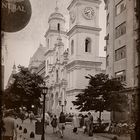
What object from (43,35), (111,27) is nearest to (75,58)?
(111,27)

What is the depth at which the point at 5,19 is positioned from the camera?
3.81 metres

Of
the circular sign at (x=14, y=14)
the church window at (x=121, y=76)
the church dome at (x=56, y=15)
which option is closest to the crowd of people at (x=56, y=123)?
the church window at (x=121, y=76)

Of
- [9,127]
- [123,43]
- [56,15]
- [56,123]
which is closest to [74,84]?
[56,123]

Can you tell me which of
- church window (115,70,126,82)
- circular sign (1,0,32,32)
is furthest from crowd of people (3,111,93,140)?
circular sign (1,0,32,32)

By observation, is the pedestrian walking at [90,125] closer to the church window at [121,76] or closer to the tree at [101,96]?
the tree at [101,96]

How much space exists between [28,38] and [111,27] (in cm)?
111

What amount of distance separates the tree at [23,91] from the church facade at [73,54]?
15 centimetres

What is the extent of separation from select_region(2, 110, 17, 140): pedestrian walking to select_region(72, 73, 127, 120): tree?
3.04ft

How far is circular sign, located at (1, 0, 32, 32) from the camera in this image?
380cm

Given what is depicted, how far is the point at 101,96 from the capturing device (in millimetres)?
4477

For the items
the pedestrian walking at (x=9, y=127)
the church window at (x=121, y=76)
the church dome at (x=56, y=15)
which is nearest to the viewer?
the pedestrian walking at (x=9, y=127)

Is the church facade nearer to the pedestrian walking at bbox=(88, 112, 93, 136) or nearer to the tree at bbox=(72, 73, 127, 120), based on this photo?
the tree at bbox=(72, 73, 127, 120)

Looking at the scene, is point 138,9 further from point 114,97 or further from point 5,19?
point 5,19

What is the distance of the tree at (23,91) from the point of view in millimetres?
3880
